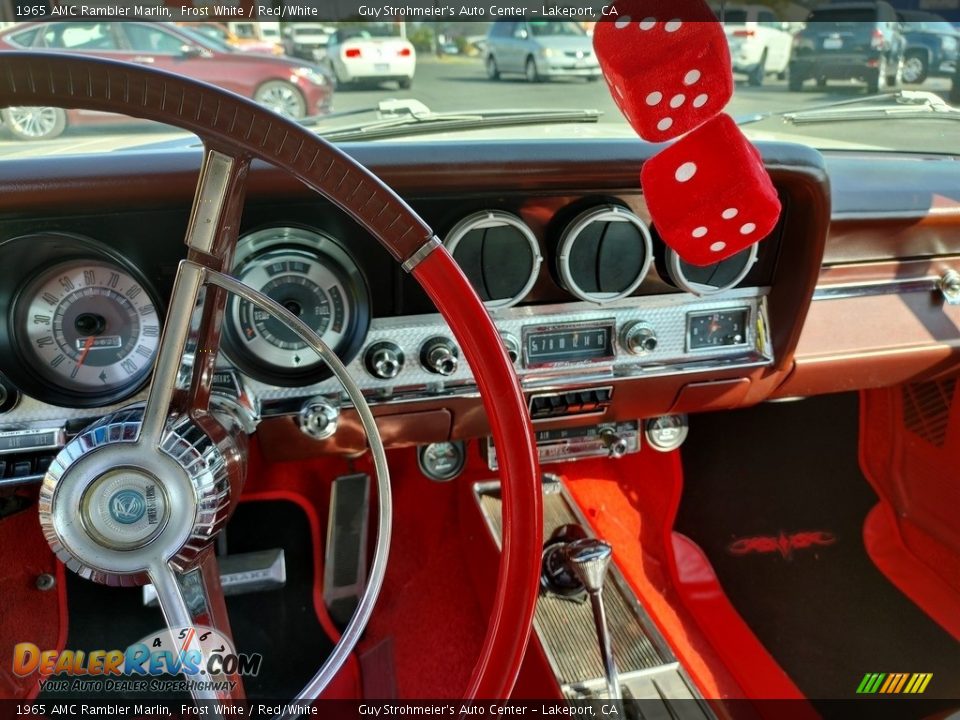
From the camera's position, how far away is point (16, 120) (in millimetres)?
1792

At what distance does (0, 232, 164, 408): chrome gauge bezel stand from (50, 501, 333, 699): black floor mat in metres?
0.63

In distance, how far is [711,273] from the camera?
1609 mm

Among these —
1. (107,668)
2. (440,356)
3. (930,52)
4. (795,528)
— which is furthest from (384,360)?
(930,52)

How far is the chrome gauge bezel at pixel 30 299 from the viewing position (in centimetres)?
131

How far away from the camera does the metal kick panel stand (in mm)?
1756

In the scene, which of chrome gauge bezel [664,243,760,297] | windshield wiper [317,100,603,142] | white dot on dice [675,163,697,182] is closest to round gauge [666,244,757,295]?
chrome gauge bezel [664,243,760,297]

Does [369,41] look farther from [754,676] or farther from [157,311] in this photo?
[754,676]

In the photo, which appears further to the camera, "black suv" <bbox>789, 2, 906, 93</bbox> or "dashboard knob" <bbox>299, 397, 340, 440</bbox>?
"black suv" <bbox>789, 2, 906, 93</bbox>

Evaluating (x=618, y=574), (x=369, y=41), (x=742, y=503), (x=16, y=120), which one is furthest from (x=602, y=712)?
(x=369, y=41)

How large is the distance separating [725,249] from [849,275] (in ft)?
2.56

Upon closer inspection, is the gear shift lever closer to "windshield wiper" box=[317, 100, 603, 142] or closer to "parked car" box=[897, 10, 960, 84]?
"windshield wiper" box=[317, 100, 603, 142]

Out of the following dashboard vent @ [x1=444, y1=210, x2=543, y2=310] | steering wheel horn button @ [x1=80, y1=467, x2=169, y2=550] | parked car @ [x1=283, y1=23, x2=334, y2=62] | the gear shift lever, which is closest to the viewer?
steering wheel horn button @ [x1=80, y1=467, x2=169, y2=550]

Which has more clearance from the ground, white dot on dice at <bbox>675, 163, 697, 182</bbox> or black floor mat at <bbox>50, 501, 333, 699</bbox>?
white dot on dice at <bbox>675, 163, 697, 182</bbox>

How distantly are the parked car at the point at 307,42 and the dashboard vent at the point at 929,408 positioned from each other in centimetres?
198
